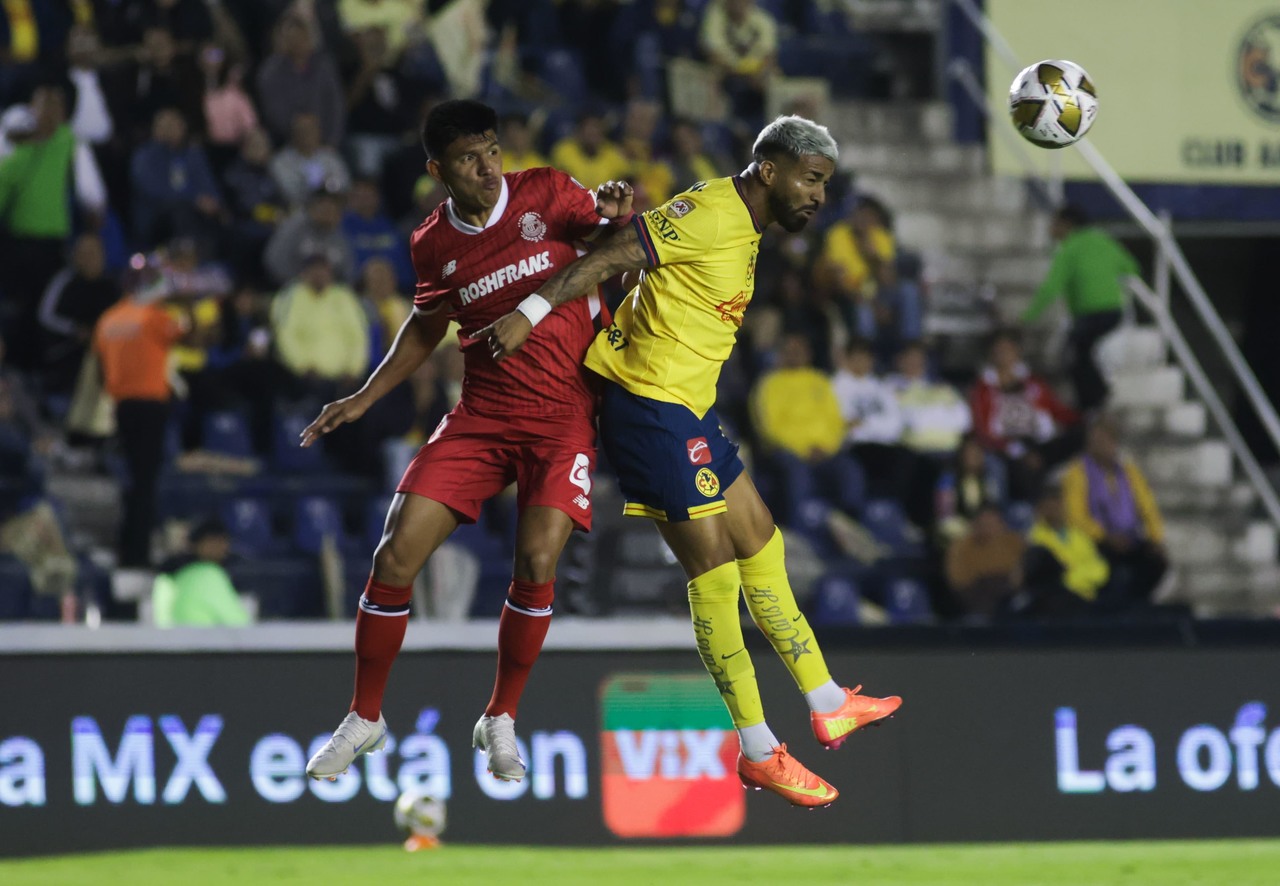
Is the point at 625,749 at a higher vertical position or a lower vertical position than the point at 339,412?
lower

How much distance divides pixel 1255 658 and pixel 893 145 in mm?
7895

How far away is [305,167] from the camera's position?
13430 mm

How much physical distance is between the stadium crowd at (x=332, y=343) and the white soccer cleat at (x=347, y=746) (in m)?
3.85

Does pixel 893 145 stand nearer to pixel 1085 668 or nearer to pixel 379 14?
pixel 379 14

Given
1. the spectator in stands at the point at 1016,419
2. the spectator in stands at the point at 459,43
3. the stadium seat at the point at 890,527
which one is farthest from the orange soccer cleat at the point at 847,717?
the spectator in stands at the point at 459,43

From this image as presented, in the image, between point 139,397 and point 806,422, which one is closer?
point 139,397

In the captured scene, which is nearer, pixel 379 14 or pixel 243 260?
pixel 243 260

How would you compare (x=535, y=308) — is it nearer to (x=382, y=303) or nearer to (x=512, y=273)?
(x=512, y=273)

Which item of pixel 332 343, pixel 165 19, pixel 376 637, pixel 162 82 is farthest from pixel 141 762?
pixel 165 19

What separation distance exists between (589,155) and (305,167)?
201 centimetres

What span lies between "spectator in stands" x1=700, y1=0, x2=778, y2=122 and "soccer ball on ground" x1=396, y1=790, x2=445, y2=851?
8164 millimetres

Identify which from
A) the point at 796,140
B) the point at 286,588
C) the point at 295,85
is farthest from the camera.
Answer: the point at 295,85

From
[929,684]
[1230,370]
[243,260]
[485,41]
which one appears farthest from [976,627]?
[1230,370]

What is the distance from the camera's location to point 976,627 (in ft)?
33.3
